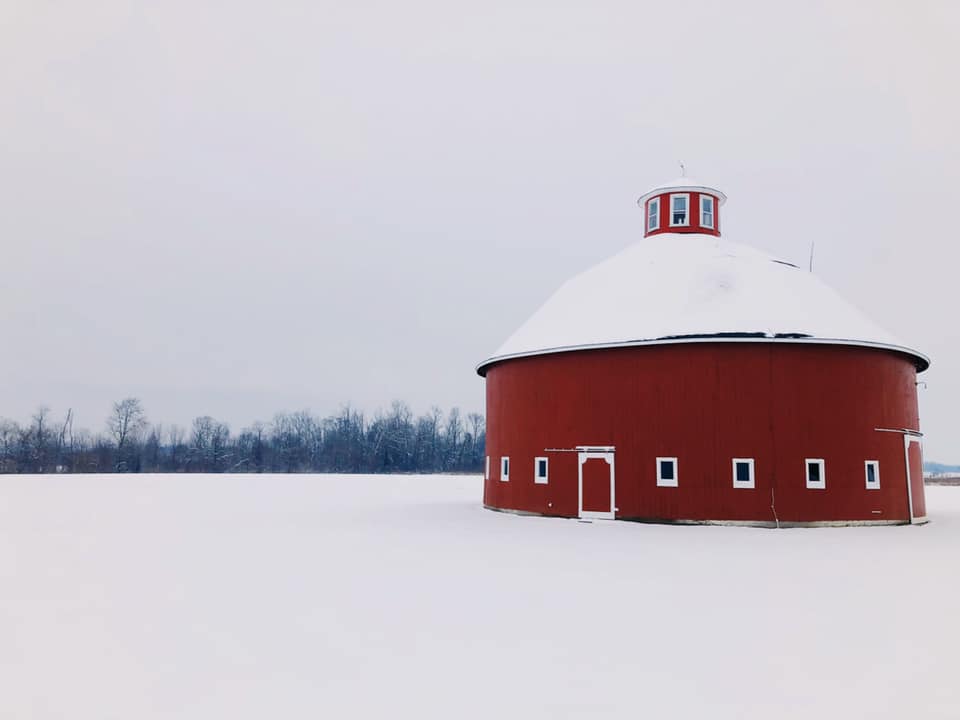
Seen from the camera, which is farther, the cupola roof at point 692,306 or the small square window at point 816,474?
the cupola roof at point 692,306

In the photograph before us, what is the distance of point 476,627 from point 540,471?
1521 centimetres

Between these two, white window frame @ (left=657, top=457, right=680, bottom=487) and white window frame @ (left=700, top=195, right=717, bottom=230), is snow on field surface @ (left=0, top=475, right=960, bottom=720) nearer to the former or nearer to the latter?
white window frame @ (left=657, top=457, right=680, bottom=487)

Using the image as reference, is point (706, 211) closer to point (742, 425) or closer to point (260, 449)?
point (742, 425)

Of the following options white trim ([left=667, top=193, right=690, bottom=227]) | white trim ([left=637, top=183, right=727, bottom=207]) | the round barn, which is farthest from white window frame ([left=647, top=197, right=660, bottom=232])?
the round barn

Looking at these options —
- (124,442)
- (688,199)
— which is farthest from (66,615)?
(124,442)

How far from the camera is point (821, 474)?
68.2 feet

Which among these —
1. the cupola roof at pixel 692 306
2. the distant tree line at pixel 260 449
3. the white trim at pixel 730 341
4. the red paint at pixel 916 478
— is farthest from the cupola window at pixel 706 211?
the distant tree line at pixel 260 449

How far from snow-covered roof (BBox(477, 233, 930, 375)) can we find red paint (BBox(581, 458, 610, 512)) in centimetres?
357

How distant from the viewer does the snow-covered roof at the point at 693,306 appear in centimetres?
2173

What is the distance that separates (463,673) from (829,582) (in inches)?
301

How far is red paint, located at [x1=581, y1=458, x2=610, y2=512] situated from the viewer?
22328mm

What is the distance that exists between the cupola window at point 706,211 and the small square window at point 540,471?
11.9 meters

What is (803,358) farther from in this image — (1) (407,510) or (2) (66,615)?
(2) (66,615)

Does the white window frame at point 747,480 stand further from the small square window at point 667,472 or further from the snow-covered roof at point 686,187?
the snow-covered roof at point 686,187
